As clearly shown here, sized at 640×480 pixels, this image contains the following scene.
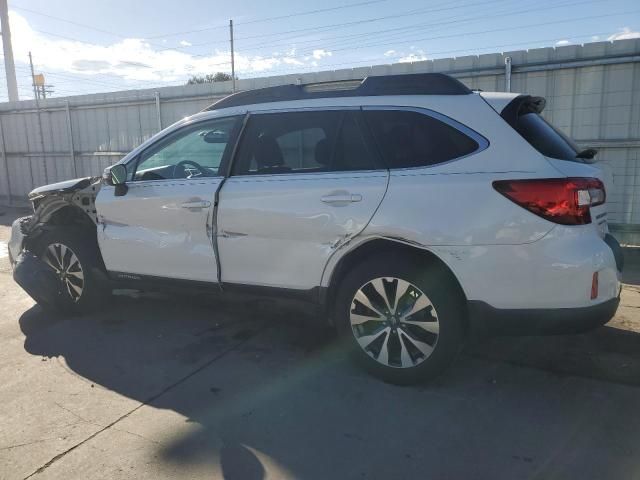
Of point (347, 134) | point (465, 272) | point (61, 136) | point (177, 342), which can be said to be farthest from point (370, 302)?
point (61, 136)

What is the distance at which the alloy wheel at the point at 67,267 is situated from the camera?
482 centimetres

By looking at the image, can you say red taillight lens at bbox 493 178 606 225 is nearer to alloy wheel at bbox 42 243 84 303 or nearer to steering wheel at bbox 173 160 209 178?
steering wheel at bbox 173 160 209 178

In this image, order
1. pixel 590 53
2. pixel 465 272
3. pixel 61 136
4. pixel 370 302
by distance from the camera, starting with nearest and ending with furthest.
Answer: pixel 465 272 < pixel 370 302 < pixel 590 53 < pixel 61 136

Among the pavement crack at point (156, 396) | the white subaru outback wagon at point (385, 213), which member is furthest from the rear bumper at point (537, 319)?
the pavement crack at point (156, 396)

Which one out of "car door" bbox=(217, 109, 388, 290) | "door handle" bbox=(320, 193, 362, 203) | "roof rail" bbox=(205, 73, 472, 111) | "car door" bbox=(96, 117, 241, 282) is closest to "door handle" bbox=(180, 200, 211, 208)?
"car door" bbox=(96, 117, 241, 282)

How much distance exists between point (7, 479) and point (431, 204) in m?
2.73

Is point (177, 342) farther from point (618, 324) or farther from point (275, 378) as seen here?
point (618, 324)

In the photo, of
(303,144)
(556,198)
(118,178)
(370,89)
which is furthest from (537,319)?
(118,178)

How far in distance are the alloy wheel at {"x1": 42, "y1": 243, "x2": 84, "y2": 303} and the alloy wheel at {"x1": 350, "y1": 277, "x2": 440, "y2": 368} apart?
2.80 metres

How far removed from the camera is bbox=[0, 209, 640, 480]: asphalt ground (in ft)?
A: 8.86

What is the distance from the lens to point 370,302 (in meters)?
3.43

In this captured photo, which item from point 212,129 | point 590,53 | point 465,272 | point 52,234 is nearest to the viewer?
point 465,272

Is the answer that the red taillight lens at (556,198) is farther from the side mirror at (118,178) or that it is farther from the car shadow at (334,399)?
the side mirror at (118,178)

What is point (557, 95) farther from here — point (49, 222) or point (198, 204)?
point (49, 222)
